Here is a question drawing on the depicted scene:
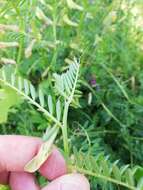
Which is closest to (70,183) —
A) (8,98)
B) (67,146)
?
(67,146)

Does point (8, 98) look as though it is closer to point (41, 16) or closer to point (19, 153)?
point (19, 153)

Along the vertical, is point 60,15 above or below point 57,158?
above

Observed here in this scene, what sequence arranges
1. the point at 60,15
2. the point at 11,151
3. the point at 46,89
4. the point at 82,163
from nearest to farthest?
1. the point at 82,163
2. the point at 11,151
3. the point at 46,89
4. the point at 60,15

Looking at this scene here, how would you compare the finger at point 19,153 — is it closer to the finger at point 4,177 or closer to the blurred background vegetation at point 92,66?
the finger at point 4,177

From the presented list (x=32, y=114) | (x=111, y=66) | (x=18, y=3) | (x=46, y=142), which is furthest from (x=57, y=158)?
(x=111, y=66)

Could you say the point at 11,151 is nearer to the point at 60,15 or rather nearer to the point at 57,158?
the point at 57,158

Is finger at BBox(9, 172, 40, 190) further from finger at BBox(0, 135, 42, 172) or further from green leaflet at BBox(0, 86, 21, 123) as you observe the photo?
green leaflet at BBox(0, 86, 21, 123)
